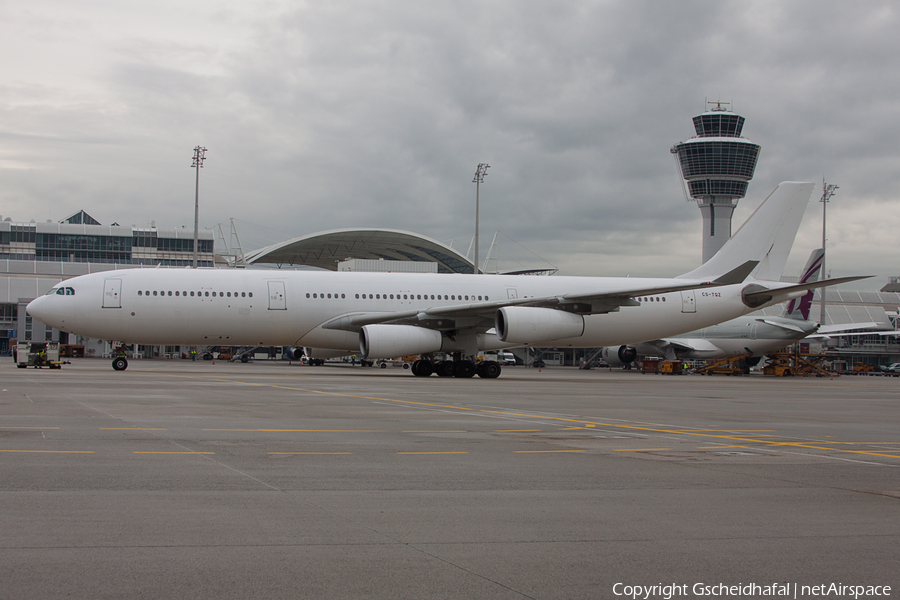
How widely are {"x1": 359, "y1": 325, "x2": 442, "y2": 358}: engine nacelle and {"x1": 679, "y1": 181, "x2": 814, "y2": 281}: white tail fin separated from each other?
564 inches

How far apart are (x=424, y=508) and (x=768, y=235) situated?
32.6 meters

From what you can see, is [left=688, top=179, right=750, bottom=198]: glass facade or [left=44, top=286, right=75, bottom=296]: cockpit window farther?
[left=688, top=179, right=750, bottom=198]: glass facade

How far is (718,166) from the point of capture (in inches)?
4301

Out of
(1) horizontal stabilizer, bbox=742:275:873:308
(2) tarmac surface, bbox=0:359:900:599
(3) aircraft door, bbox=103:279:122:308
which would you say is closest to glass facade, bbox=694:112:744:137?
(1) horizontal stabilizer, bbox=742:275:873:308

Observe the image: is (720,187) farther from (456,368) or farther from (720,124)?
(456,368)

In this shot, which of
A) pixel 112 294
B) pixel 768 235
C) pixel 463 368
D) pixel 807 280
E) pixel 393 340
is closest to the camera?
pixel 393 340

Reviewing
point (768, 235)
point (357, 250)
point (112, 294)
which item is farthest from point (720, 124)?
point (112, 294)

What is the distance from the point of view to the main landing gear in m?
30.7

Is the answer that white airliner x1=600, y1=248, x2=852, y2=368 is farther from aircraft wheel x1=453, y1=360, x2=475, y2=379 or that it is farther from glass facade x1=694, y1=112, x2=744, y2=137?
glass facade x1=694, y1=112, x2=744, y2=137

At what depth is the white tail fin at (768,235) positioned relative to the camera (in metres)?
34.7

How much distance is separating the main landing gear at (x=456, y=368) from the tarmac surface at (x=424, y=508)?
1829 centimetres

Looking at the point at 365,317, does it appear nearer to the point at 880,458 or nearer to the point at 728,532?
the point at 880,458

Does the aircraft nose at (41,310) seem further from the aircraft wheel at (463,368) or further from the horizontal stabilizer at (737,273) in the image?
the horizontal stabilizer at (737,273)

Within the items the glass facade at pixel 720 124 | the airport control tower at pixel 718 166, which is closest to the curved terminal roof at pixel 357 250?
the airport control tower at pixel 718 166
